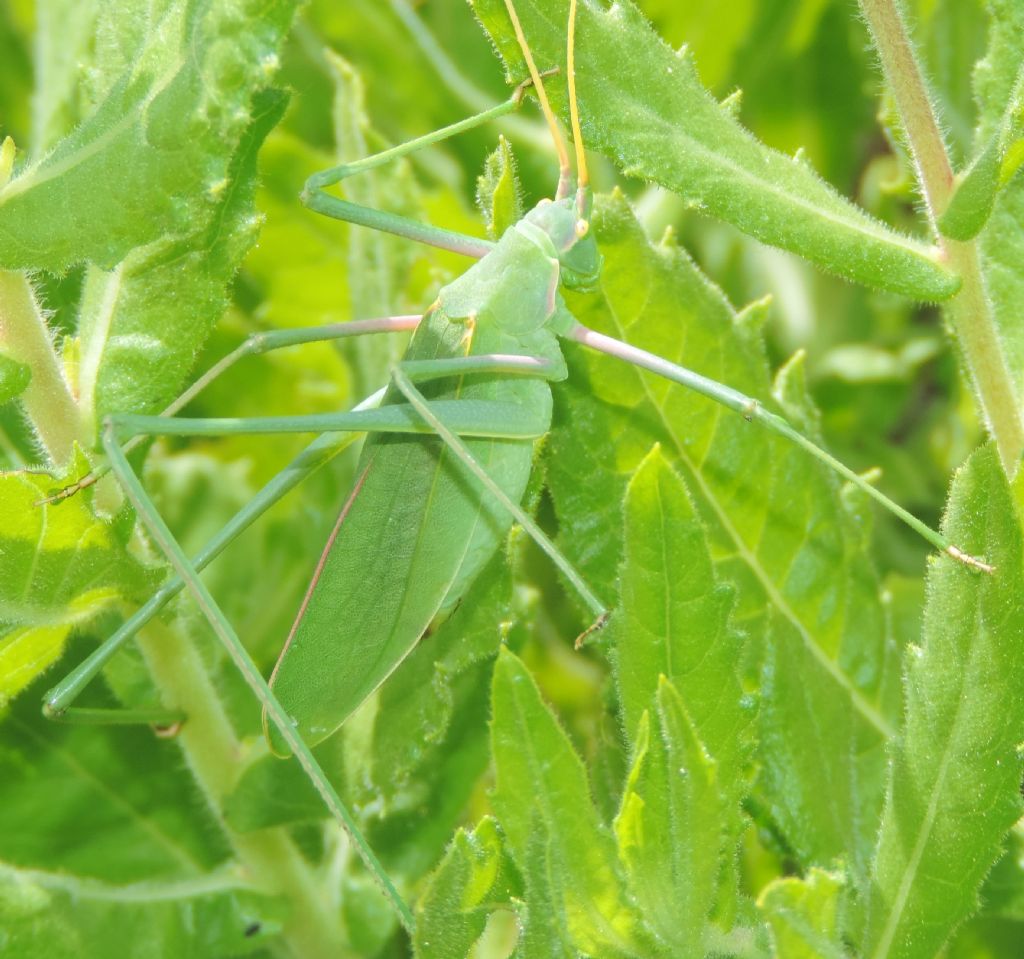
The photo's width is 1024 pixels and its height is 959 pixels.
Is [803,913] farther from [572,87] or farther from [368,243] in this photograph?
[368,243]

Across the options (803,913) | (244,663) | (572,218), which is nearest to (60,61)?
(572,218)

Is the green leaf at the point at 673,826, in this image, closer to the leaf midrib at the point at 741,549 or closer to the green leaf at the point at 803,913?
the green leaf at the point at 803,913

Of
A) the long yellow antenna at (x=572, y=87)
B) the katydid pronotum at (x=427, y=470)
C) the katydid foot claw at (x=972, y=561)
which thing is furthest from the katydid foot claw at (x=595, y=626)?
the long yellow antenna at (x=572, y=87)

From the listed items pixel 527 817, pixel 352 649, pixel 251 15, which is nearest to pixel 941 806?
pixel 527 817

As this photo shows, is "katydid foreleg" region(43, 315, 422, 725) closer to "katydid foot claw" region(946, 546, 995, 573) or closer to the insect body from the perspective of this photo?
the insect body

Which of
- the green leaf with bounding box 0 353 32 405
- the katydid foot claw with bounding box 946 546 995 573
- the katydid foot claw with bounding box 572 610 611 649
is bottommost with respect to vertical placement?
the katydid foot claw with bounding box 572 610 611 649

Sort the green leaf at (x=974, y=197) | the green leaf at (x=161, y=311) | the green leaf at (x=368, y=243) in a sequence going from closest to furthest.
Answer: the green leaf at (x=974, y=197)
the green leaf at (x=161, y=311)
the green leaf at (x=368, y=243)

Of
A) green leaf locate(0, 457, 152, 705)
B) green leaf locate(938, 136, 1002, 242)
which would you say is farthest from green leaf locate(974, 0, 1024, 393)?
green leaf locate(0, 457, 152, 705)
